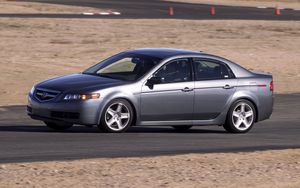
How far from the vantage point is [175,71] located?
17.5m

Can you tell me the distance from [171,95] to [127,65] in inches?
66.0

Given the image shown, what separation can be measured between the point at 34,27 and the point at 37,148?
26408mm

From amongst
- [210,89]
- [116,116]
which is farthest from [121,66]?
[116,116]

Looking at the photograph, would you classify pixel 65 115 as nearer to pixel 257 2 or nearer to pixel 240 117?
pixel 240 117

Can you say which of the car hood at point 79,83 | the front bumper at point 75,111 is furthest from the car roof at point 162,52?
the front bumper at point 75,111

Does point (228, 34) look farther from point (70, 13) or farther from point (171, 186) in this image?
point (171, 186)

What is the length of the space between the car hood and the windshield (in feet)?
1.06

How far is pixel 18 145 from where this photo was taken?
→ 49.8 feet

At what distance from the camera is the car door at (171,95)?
17.0m

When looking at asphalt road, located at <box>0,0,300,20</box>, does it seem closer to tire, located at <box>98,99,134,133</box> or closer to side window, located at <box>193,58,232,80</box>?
side window, located at <box>193,58,232,80</box>

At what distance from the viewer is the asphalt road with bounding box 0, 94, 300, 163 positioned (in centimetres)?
1443

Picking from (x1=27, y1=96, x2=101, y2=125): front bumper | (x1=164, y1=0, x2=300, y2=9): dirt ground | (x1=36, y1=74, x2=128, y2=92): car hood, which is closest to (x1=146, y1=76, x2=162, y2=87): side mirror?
(x1=36, y1=74, x2=128, y2=92): car hood

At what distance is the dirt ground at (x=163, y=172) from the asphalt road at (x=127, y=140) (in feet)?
3.42

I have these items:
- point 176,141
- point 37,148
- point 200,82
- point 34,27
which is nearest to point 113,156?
point 37,148
